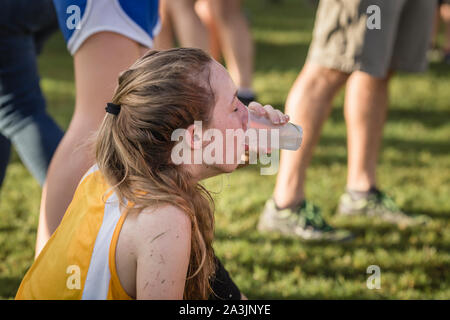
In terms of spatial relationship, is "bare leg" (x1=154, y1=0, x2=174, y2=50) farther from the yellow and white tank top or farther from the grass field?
the yellow and white tank top

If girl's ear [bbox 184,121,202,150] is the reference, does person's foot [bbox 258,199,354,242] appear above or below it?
below

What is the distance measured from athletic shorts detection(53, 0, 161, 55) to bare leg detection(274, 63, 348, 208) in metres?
0.98

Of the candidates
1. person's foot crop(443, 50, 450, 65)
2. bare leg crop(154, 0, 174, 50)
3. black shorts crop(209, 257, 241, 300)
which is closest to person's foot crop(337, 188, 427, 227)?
black shorts crop(209, 257, 241, 300)

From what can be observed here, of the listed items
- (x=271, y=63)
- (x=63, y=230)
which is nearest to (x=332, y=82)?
(x=63, y=230)

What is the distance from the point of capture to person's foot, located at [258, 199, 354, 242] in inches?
103

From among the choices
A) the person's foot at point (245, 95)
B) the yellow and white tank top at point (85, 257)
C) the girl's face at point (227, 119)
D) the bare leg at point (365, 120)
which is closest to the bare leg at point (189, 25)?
the person's foot at point (245, 95)

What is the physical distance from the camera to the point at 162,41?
153 inches

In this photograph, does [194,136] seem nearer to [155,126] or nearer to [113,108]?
[155,126]

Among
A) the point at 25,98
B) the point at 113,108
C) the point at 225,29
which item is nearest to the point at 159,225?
the point at 113,108

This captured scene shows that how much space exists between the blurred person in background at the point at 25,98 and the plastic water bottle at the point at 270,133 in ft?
3.03

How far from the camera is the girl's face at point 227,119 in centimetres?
144

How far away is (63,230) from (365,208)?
69.4 inches

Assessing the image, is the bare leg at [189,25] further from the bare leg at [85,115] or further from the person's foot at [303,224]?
the bare leg at [85,115]

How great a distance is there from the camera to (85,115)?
1822mm
